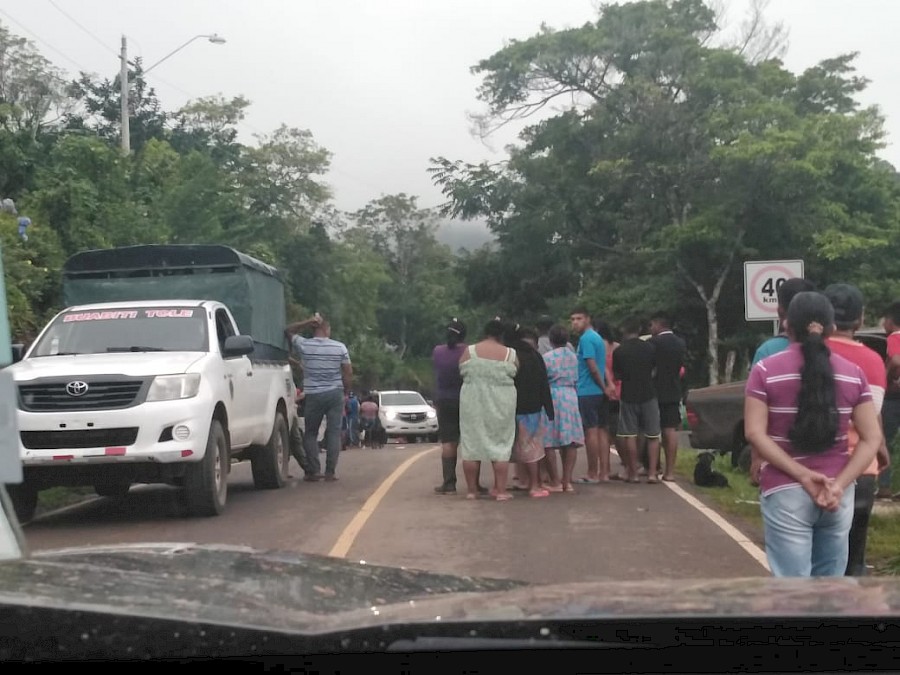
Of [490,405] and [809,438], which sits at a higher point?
[809,438]

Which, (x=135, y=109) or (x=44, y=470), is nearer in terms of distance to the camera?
(x=44, y=470)

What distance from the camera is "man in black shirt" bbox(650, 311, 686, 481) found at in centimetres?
1276

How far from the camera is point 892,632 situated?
2311 millimetres

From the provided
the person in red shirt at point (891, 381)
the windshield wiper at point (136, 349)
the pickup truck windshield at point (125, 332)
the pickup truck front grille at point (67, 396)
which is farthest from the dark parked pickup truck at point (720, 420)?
the pickup truck front grille at point (67, 396)

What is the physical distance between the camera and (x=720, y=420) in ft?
45.8

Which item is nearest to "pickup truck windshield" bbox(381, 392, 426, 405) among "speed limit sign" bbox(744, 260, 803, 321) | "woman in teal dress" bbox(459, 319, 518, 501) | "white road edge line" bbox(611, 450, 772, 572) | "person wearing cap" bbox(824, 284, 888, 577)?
"speed limit sign" bbox(744, 260, 803, 321)

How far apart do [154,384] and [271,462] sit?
3.23 meters

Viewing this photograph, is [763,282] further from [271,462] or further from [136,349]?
[136,349]

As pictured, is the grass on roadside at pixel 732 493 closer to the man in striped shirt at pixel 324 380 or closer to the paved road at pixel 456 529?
the paved road at pixel 456 529

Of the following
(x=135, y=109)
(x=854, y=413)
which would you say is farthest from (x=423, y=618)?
(x=135, y=109)

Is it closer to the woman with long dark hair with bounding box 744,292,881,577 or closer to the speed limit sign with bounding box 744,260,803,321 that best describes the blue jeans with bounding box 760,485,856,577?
the woman with long dark hair with bounding box 744,292,881,577

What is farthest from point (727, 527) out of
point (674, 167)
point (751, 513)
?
point (674, 167)

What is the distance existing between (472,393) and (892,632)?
9034 mm

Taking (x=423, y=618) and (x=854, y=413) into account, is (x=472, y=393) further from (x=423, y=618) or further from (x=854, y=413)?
(x=423, y=618)
